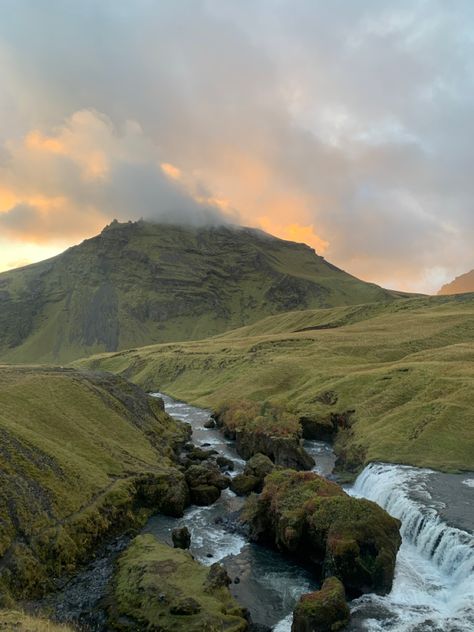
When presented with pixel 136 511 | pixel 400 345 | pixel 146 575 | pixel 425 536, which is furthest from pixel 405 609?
pixel 400 345

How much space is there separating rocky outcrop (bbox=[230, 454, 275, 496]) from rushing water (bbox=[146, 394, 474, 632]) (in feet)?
4.39

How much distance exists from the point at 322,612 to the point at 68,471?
Result: 2966 cm

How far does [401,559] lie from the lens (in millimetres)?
42156

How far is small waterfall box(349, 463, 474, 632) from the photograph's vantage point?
33.1m

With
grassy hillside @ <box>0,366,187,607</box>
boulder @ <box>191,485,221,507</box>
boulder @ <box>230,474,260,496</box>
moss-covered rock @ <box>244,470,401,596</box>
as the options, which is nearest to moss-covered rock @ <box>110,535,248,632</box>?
grassy hillside @ <box>0,366,187,607</box>

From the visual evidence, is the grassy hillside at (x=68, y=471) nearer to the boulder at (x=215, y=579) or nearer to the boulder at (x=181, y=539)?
the boulder at (x=181, y=539)

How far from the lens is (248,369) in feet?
456

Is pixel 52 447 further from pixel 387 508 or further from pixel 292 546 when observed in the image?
pixel 387 508

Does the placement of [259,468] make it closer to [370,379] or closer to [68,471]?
[68,471]

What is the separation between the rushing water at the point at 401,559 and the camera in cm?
3388

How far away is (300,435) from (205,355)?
9735 centimetres

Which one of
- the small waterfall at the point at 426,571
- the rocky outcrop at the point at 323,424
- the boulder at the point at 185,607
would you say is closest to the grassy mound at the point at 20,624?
the boulder at the point at 185,607

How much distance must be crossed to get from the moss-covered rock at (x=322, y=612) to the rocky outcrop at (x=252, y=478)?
2683cm

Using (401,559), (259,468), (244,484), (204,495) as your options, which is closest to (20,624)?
(401,559)
